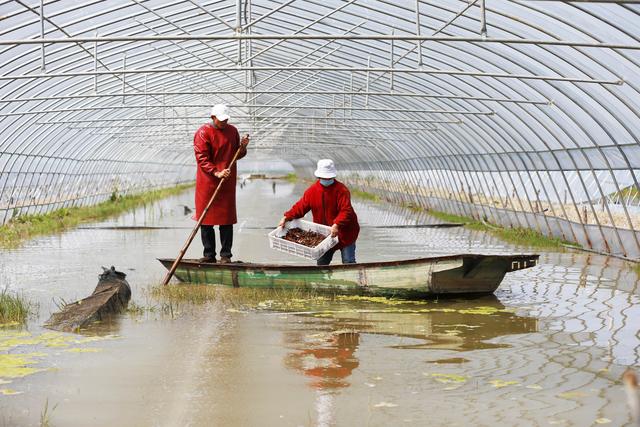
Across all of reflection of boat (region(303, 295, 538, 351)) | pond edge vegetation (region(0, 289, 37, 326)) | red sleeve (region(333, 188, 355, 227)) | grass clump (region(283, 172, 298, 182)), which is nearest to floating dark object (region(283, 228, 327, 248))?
red sleeve (region(333, 188, 355, 227))

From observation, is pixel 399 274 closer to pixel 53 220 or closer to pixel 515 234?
pixel 515 234

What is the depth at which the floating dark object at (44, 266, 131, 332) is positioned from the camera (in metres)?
8.78

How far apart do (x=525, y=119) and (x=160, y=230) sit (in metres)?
9.43

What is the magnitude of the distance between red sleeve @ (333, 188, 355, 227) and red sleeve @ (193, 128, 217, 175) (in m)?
1.60

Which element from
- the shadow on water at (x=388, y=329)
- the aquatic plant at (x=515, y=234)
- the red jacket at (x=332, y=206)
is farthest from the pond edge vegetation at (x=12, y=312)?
the aquatic plant at (x=515, y=234)

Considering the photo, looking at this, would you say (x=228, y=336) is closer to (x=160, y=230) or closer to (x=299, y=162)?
(x=160, y=230)

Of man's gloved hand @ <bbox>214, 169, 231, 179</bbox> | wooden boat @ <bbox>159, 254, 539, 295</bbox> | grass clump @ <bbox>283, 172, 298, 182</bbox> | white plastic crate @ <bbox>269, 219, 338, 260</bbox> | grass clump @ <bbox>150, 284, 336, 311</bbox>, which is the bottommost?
grass clump @ <bbox>150, 284, 336, 311</bbox>

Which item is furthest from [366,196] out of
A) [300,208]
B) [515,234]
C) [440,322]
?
[440,322]

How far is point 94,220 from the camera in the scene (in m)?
28.1

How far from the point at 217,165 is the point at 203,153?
285 mm

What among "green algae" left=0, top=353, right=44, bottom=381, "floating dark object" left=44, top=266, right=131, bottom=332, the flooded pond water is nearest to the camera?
the flooded pond water

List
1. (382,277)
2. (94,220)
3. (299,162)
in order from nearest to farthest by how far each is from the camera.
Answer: (382,277)
(94,220)
(299,162)

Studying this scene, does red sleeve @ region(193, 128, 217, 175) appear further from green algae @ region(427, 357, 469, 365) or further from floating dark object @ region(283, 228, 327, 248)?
green algae @ region(427, 357, 469, 365)

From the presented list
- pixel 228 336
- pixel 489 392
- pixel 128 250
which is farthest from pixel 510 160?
pixel 489 392
